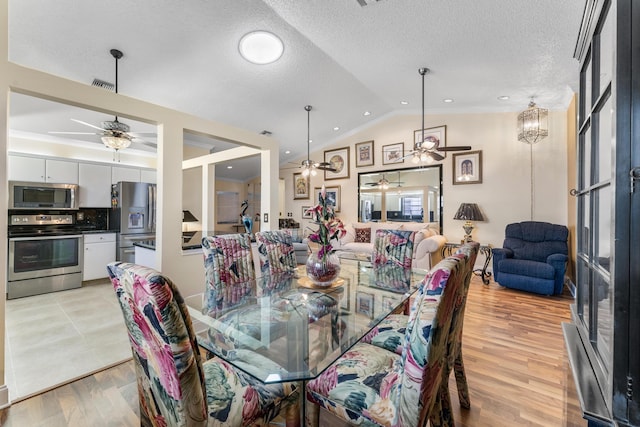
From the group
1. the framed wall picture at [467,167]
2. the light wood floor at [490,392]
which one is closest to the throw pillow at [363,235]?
the framed wall picture at [467,167]

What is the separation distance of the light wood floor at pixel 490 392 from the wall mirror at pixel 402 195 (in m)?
3.37

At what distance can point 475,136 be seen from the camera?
519cm

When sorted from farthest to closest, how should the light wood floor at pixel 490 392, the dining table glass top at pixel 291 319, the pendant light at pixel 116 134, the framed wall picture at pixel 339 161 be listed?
the framed wall picture at pixel 339 161, the pendant light at pixel 116 134, the light wood floor at pixel 490 392, the dining table glass top at pixel 291 319

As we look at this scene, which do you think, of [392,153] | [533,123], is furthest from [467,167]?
[392,153]

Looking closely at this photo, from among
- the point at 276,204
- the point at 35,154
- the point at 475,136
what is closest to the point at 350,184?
the point at 475,136

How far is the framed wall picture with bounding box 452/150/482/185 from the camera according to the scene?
516cm

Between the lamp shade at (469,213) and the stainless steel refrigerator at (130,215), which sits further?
the lamp shade at (469,213)

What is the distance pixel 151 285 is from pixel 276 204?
2943mm

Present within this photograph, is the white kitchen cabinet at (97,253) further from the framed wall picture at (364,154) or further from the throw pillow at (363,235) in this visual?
the framed wall picture at (364,154)

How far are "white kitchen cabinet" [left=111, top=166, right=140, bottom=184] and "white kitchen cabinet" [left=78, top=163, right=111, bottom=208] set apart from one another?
7 centimetres

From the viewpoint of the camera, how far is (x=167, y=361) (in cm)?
80

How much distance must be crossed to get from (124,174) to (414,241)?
17.9 feet

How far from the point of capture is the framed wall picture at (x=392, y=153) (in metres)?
6.07

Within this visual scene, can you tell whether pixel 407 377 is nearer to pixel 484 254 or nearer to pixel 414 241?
pixel 414 241
